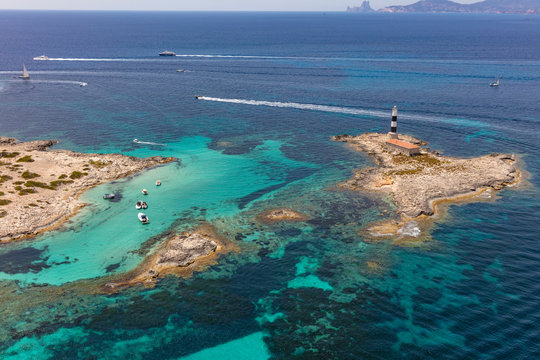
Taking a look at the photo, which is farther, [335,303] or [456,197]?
[456,197]

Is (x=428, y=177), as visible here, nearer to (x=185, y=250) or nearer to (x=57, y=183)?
(x=185, y=250)

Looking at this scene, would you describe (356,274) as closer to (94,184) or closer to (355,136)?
(94,184)

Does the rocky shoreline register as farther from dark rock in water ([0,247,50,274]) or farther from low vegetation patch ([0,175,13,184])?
low vegetation patch ([0,175,13,184])

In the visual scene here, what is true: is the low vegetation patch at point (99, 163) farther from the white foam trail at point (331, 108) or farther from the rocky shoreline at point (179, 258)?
the white foam trail at point (331, 108)

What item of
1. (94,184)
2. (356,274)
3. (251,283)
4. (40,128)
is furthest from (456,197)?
(40,128)

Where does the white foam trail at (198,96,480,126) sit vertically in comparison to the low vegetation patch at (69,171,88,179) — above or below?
above

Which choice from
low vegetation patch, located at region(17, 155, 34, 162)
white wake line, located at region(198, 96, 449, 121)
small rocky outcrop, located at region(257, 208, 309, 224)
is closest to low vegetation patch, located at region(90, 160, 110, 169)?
low vegetation patch, located at region(17, 155, 34, 162)

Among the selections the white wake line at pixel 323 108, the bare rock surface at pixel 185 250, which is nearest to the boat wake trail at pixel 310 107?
the white wake line at pixel 323 108
